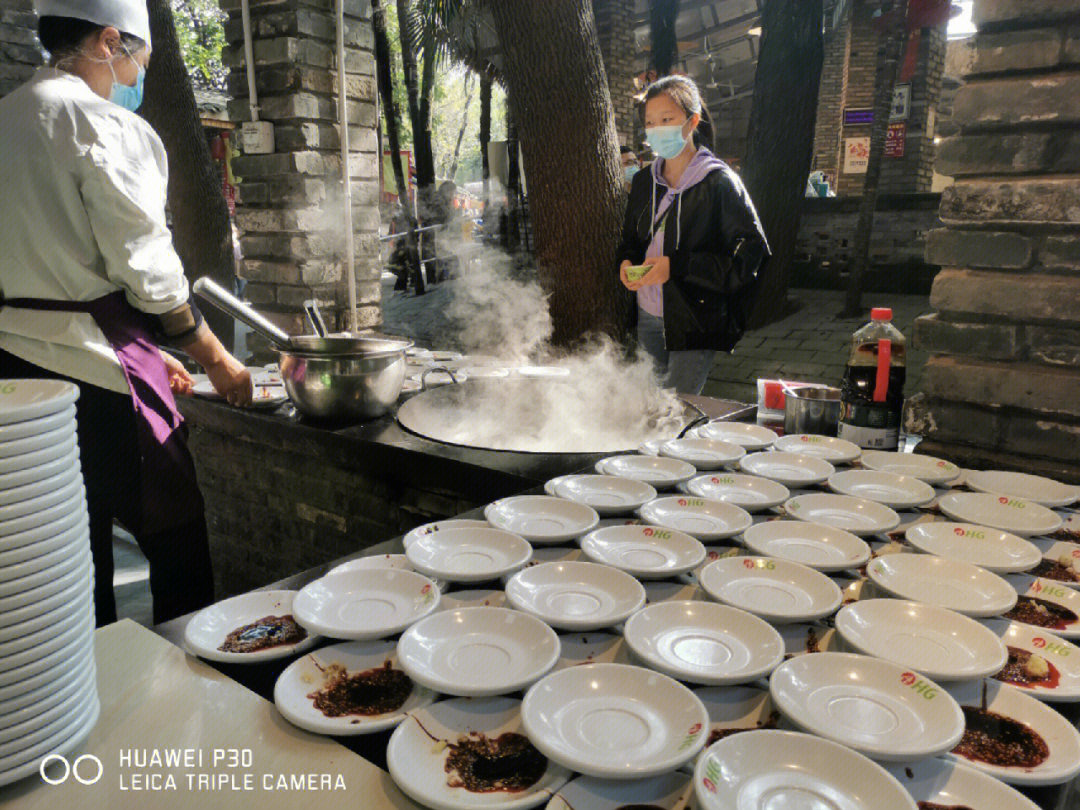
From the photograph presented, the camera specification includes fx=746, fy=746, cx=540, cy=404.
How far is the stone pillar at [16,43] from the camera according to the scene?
661cm

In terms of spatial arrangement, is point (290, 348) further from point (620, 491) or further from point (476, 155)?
point (476, 155)

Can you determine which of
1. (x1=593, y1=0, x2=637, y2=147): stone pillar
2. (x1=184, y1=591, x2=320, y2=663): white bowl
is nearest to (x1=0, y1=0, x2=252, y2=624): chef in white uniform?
(x1=184, y1=591, x2=320, y2=663): white bowl

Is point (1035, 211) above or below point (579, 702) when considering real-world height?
above

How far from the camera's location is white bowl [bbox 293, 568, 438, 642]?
1.21 m

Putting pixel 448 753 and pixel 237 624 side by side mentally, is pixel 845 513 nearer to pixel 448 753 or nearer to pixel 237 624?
pixel 448 753

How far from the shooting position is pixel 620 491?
1970 millimetres

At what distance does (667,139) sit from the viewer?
152 inches

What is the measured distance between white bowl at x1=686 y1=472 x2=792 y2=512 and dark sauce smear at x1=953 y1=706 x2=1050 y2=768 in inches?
32.2

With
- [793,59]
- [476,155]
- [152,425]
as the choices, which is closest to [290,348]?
[152,425]

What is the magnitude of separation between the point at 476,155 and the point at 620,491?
5513 centimetres

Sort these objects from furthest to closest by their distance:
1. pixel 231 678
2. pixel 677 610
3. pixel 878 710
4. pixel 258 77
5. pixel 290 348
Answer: pixel 258 77 < pixel 290 348 < pixel 677 610 < pixel 231 678 < pixel 878 710

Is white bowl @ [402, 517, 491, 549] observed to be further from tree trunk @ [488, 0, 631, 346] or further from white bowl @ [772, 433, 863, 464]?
tree trunk @ [488, 0, 631, 346]

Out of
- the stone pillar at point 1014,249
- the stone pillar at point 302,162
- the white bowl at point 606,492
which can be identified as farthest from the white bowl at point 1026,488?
the stone pillar at point 302,162

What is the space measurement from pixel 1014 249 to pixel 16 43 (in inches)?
318
